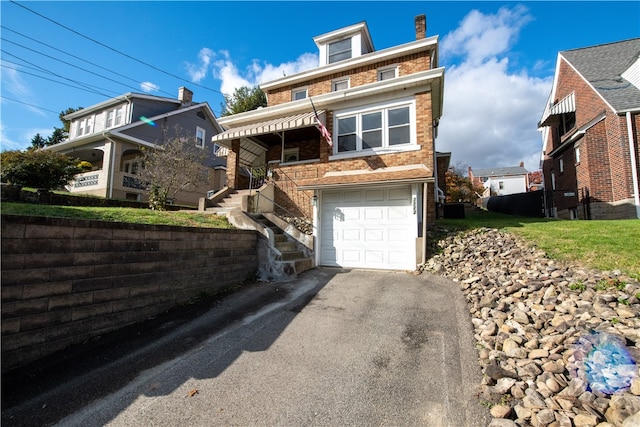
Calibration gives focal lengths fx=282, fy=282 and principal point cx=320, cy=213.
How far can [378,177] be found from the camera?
8953 millimetres

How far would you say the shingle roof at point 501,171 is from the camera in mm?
52094

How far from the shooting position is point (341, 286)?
7.14m

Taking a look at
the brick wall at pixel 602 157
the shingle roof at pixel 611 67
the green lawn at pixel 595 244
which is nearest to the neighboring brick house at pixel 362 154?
the green lawn at pixel 595 244

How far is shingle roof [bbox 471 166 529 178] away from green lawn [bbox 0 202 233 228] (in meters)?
58.3

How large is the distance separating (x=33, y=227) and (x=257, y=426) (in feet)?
11.7

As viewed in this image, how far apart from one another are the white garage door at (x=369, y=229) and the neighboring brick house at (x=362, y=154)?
Result: 31 mm

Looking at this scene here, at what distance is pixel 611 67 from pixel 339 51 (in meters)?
15.2

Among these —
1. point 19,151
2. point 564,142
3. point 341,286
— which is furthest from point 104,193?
point 564,142

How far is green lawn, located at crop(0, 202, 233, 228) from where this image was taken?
5.09m

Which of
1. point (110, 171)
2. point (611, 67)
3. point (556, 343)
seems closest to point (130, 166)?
point (110, 171)

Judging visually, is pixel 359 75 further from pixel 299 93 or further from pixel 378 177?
pixel 378 177

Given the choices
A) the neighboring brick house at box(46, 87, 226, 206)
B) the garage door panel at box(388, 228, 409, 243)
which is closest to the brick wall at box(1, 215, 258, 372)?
the garage door panel at box(388, 228, 409, 243)

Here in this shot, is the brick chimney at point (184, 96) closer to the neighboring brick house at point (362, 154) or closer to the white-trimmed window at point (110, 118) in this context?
the white-trimmed window at point (110, 118)

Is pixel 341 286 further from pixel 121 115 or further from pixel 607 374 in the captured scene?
pixel 121 115
